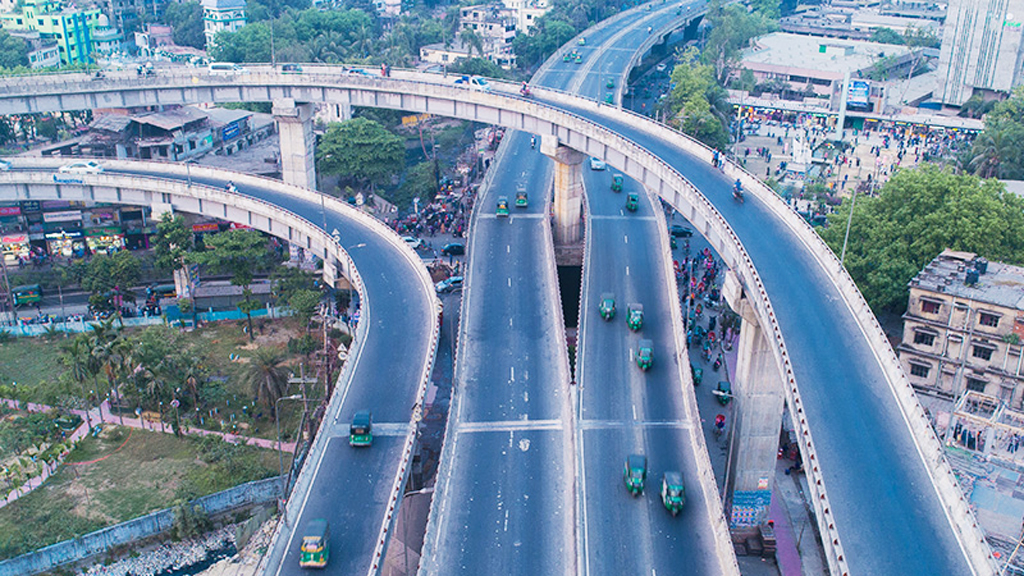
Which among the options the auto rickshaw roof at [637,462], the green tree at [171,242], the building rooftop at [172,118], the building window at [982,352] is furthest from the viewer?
the building rooftop at [172,118]

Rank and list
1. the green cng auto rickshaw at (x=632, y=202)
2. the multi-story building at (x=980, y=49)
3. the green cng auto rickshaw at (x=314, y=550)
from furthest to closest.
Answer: the multi-story building at (x=980, y=49), the green cng auto rickshaw at (x=632, y=202), the green cng auto rickshaw at (x=314, y=550)

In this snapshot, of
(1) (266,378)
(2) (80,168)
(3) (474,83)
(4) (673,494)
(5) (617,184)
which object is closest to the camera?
(4) (673,494)

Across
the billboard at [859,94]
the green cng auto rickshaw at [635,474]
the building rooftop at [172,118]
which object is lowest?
the green cng auto rickshaw at [635,474]

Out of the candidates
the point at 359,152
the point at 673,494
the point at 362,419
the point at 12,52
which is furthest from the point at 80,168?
the point at 12,52

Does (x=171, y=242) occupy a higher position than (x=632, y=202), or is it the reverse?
(x=632, y=202)

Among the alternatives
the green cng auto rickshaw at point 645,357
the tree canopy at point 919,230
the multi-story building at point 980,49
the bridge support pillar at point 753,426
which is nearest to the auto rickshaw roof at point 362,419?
the green cng auto rickshaw at point 645,357

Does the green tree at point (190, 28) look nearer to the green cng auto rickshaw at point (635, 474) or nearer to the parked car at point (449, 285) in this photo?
the parked car at point (449, 285)

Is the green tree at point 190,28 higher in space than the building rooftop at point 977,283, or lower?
higher

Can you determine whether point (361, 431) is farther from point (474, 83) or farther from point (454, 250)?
point (474, 83)

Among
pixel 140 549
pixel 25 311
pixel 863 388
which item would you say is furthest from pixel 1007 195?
pixel 25 311
